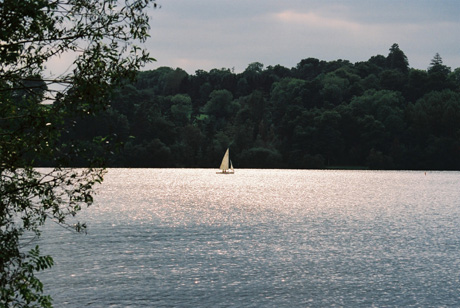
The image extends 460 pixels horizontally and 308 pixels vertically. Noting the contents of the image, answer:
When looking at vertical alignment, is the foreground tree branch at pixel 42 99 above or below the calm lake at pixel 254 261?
above

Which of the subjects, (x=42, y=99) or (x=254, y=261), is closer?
(x=42, y=99)

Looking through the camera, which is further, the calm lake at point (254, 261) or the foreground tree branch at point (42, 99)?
the calm lake at point (254, 261)

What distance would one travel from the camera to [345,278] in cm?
3866

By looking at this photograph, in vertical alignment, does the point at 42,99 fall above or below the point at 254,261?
above

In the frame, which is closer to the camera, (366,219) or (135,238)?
(135,238)

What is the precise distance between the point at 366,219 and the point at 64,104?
71.2m

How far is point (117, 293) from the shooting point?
33.6 m

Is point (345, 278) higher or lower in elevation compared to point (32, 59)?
lower

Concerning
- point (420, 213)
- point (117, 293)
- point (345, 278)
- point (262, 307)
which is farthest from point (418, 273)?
point (420, 213)

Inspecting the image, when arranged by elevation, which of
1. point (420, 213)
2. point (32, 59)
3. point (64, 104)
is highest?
point (32, 59)

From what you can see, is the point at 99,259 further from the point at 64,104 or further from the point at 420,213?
the point at 420,213

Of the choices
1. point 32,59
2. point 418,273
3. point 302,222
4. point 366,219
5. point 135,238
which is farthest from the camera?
point 366,219

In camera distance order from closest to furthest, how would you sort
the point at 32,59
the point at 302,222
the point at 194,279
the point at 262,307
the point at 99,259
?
the point at 32,59 → the point at 262,307 → the point at 194,279 → the point at 99,259 → the point at 302,222

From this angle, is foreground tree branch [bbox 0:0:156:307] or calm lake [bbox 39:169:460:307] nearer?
foreground tree branch [bbox 0:0:156:307]
